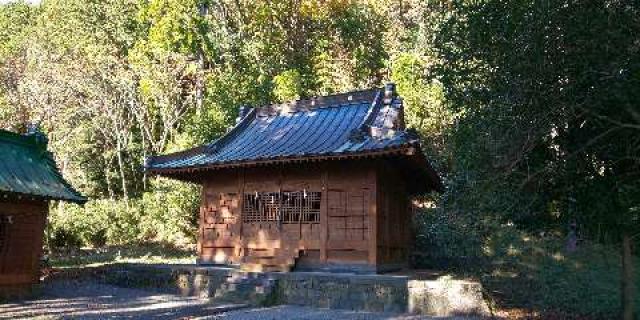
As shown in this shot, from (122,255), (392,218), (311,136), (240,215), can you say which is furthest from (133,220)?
(392,218)

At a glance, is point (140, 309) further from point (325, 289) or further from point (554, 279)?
point (554, 279)

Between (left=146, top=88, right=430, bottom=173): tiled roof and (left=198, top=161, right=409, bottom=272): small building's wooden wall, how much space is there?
66 cm

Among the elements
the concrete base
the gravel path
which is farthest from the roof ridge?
the gravel path

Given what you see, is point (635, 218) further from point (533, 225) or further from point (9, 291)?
point (9, 291)

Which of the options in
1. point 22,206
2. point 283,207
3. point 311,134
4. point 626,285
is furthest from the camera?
point 311,134

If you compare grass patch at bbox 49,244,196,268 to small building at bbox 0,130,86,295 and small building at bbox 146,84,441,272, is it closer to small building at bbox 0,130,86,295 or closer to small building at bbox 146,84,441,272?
small building at bbox 146,84,441,272

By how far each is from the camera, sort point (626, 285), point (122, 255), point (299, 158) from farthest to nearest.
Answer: point (122, 255), point (299, 158), point (626, 285)

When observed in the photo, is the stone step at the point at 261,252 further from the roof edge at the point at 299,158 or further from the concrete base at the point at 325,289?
the roof edge at the point at 299,158

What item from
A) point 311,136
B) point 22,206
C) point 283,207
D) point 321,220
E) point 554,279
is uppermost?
point 311,136

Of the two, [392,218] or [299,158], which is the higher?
[299,158]

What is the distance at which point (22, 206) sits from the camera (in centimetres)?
1307

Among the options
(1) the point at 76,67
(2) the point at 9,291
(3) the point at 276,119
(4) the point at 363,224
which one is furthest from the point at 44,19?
(4) the point at 363,224

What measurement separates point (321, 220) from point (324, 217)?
0.13 m

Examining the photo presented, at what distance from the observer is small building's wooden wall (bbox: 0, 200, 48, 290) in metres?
12.7
